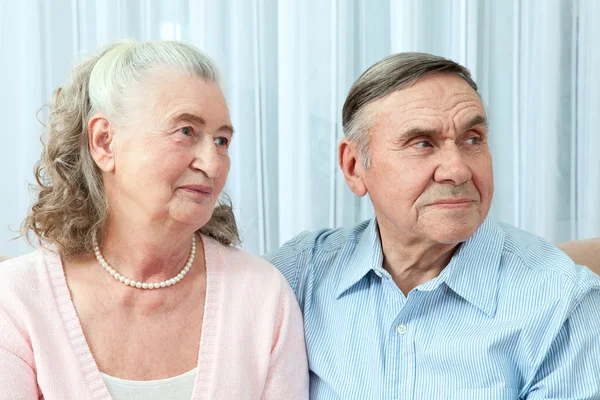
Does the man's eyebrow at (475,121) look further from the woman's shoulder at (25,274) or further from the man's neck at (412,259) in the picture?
the woman's shoulder at (25,274)

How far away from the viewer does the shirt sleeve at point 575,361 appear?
1518mm

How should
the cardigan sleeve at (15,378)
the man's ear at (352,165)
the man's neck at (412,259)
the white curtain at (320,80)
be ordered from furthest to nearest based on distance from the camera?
1. the white curtain at (320,80)
2. the man's ear at (352,165)
3. the man's neck at (412,259)
4. the cardigan sleeve at (15,378)

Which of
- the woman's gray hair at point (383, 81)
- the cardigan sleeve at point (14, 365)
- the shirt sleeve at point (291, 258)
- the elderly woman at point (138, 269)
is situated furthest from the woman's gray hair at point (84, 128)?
the shirt sleeve at point (291, 258)

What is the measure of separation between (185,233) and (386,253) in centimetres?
52

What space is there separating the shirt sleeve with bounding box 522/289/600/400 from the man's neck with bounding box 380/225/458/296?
1.05 feet

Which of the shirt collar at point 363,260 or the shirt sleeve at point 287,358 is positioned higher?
the shirt collar at point 363,260

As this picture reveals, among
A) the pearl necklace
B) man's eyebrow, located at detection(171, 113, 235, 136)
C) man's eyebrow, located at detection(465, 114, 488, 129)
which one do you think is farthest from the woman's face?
man's eyebrow, located at detection(465, 114, 488, 129)

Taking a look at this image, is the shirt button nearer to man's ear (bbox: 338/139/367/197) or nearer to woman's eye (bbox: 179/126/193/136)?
man's ear (bbox: 338/139/367/197)

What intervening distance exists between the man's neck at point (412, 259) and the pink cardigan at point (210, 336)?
263 mm

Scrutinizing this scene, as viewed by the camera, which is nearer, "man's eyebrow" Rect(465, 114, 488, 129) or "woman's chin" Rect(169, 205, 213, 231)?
"woman's chin" Rect(169, 205, 213, 231)

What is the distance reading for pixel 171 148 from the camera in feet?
4.94

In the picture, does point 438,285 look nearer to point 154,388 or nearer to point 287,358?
point 287,358

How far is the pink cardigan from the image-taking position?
1.44 meters

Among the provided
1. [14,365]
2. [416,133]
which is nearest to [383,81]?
[416,133]
